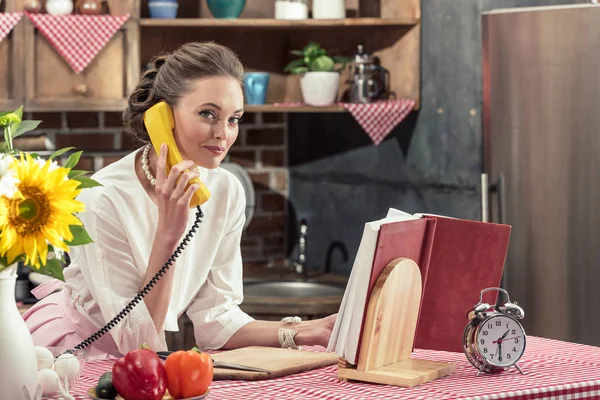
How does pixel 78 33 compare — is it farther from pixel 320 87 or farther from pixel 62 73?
pixel 320 87

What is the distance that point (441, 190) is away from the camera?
12.2 feet

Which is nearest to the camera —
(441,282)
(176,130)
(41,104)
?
(441,282)

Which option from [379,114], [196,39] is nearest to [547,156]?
[379,114]

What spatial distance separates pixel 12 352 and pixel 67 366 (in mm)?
108

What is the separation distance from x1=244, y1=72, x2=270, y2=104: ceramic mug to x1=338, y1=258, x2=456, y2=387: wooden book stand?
2.05m

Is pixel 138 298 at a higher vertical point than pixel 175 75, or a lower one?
lower

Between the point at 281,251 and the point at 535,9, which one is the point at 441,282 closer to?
the point at 535,9

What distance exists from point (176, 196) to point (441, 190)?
177 centimetres

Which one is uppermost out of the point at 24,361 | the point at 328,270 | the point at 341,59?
the point at 341,59

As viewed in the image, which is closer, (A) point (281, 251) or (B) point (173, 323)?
(B) point (173, 323)

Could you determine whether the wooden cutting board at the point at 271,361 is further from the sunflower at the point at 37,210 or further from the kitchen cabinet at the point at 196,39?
the kitchen cabinet at the point at 196,39

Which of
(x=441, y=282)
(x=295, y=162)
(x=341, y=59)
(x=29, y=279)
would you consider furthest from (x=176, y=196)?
(x=295, y=162)

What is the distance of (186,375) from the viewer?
64.4 inches

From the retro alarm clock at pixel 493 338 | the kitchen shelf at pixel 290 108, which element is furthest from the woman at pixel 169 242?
the kitchen shelf at pixel 290 108
